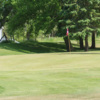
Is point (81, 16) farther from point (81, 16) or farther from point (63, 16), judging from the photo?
point (63, 16)

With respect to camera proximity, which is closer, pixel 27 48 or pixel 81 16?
Result: pixel 81 16

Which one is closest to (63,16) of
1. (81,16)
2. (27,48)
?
(81,16)

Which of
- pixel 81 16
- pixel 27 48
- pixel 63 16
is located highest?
pixel 63 16

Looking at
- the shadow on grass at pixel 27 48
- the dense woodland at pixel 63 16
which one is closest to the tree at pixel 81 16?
the dense woodland at pixel 63 16

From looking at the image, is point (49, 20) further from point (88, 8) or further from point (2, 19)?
point (2, 19)

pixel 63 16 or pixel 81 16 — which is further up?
pixel 63 16

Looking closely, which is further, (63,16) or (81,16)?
(63,16)

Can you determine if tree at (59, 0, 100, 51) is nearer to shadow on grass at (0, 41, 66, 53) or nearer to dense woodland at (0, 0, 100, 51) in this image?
dense woodland at (0, 0, 100, 51)

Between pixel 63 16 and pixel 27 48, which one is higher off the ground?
pixel 63 16

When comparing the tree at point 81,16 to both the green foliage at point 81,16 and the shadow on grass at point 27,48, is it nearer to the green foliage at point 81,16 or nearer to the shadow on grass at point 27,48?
the green foliage at point 81,16

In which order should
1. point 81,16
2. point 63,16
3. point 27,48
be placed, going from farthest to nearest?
point 27,48 < point 63,16 < point 81,16

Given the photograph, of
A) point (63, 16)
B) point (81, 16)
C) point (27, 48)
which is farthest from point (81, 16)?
point (27, 48)

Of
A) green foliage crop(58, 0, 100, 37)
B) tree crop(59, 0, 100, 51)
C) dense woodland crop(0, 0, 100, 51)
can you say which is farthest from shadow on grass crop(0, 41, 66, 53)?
Result: tree crop(59, 0, 100, 51)

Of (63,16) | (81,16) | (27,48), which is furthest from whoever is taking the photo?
(27,48)
